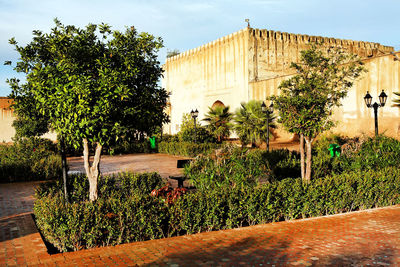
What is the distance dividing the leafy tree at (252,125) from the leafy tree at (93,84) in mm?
11095

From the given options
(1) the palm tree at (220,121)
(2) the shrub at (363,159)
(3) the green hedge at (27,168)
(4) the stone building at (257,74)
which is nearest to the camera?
(2) the shrub at (363,159)

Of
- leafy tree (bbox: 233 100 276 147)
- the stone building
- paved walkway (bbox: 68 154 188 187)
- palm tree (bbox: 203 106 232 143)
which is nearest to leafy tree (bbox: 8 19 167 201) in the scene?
paved walkway (bbox: 68 154 188 187)

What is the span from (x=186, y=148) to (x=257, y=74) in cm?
743

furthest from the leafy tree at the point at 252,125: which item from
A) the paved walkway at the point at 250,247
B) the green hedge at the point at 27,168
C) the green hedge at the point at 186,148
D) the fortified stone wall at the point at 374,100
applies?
the paved walkway at the point at 250,247

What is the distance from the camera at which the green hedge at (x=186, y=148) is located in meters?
17.0

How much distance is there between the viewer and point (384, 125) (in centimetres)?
1514

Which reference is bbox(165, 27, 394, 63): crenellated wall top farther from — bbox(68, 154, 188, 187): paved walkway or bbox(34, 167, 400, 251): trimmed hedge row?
bbox(34, 167, 400, 251): trimmed hedge row

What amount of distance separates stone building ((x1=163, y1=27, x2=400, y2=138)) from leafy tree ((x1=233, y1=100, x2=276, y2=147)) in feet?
8.89

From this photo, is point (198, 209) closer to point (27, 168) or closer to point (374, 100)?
point (27, 168)

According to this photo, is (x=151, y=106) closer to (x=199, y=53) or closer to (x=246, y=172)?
(x=246, y=172)

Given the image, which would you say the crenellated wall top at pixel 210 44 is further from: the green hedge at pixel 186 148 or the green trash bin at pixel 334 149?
the green trash bin at pixel 334 149

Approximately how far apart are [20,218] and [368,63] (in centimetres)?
1460

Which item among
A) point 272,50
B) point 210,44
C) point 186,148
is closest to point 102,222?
point 186,148

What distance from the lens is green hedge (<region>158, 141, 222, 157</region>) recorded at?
667 inches
